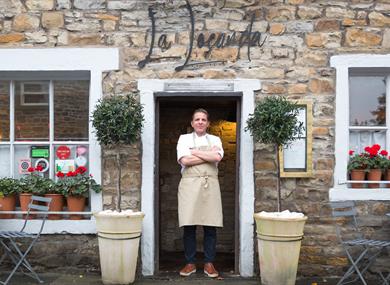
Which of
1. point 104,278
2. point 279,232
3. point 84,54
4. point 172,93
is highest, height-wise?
point 84,54

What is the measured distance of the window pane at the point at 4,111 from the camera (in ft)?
21.2

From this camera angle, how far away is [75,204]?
6148mm

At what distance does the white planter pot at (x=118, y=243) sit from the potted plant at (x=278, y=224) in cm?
130

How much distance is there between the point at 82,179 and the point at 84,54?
1.45 meters

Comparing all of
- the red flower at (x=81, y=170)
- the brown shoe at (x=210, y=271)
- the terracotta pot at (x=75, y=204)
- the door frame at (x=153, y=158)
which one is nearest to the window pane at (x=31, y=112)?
the red flower at (x=81, y=170)

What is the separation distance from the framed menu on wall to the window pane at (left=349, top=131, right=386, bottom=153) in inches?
24.0

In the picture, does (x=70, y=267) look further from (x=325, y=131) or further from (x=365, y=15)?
(x=365, y=15)

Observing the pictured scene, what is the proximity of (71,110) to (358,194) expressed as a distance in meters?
3.52

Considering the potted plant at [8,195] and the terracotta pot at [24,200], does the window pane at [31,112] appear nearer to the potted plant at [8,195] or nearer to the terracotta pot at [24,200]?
the potted plant at [8,195]

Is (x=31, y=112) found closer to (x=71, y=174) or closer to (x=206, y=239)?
(x=71, y=174)

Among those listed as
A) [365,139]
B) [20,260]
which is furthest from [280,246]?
[20,260]

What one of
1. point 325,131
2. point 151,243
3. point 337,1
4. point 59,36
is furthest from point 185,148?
point 337,1

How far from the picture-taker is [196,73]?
6129 millimetres

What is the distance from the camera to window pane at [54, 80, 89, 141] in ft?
21.1
